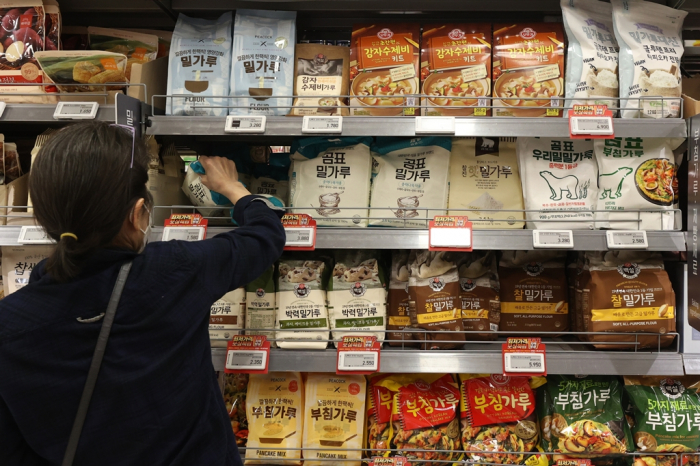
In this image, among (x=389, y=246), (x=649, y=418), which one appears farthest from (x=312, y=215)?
(x=649, y=418)

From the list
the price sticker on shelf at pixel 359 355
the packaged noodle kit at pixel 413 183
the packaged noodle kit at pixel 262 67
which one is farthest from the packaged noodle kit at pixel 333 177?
the price sticker on shelf at pixel 359 355

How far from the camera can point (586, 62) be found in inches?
65.7

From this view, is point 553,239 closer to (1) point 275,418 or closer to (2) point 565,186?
(2) point 565,186

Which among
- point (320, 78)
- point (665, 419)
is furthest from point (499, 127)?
point (665, 419)

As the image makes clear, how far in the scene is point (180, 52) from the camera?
5.77 feet

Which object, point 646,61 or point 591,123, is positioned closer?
point 591,123

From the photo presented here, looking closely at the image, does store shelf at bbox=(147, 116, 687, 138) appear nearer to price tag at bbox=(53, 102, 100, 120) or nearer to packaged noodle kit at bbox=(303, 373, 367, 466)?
price tag at bbox=(53, 102, 100, 120)

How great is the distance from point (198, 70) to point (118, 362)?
44.5 inches

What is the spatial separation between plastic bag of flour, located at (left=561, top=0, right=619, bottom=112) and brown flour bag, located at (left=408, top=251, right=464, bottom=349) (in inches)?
27.3

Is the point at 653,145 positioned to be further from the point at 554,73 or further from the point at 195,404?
the point at 195,404

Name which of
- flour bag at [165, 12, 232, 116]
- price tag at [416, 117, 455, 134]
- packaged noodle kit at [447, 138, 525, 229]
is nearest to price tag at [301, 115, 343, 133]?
price tag at [416, 117, 455, 134]

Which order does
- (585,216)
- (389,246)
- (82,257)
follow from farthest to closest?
(585,216) → (389,246) → (82,257)

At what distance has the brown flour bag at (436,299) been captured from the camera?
1.69 m

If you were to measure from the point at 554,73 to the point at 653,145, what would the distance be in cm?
40
